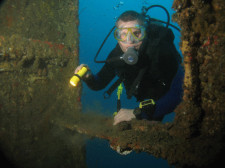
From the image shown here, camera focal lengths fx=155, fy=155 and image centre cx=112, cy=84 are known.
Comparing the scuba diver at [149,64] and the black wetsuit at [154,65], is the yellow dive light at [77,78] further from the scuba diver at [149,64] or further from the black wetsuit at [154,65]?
the black wetsuit at [154,65]

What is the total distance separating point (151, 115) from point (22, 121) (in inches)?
81.0

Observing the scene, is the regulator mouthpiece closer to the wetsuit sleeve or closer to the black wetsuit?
the black wetsuit

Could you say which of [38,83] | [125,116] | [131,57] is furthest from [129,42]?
[38,83]

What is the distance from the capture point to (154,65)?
2.78 metres

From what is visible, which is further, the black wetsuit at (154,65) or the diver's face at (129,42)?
the diver's face at (129,42)

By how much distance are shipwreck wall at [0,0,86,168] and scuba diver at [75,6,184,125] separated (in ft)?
2.00

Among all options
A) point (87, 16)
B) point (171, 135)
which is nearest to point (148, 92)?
point (171, 135)

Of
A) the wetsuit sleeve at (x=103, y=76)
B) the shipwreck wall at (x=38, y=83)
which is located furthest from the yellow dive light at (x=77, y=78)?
the wetsuit sleeve at (x=103, y=76)

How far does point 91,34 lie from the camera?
105m

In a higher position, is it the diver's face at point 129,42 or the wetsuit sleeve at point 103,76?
the diver's face at point 129,42

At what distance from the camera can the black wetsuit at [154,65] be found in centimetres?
274

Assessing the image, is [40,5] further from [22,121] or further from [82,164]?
[82,164]

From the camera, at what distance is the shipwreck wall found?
2.36 m

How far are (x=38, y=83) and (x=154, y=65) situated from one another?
6.91 ft
